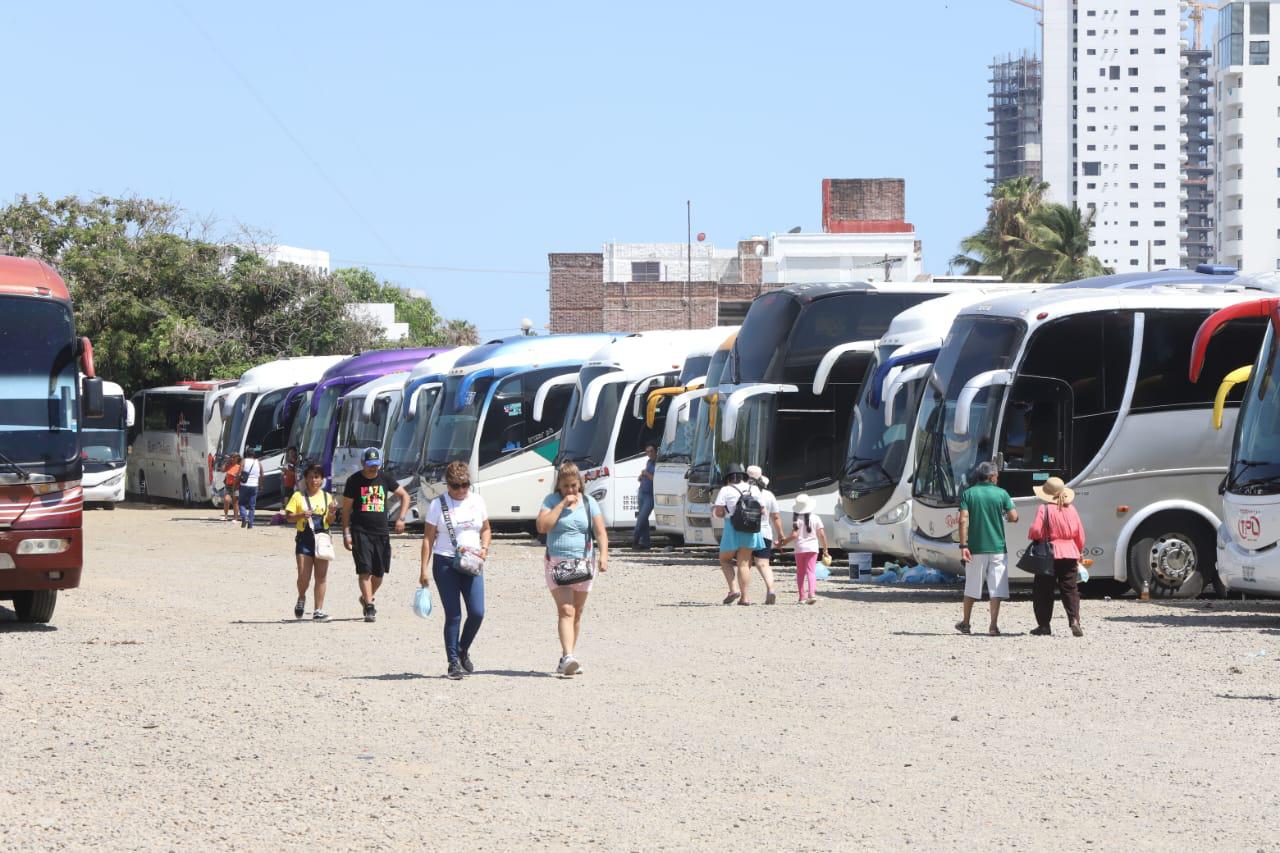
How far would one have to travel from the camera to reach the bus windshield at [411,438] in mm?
35062

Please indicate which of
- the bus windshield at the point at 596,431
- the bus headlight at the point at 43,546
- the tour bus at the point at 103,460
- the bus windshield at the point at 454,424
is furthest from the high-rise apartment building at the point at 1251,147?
the bus headlight at the point at 43,546

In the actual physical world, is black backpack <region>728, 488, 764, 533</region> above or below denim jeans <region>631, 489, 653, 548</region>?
above

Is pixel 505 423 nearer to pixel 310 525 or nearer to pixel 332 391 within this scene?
pixel 332 391

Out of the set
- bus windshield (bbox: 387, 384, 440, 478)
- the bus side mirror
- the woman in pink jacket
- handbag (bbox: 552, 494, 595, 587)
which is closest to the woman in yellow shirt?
the bus side mirror

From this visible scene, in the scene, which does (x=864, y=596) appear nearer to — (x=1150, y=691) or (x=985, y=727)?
(x=1150, y=691)

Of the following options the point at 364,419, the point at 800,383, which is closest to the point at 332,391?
the point at 364,419

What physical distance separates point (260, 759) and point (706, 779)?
2304 mm

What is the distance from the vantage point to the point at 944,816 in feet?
26.8

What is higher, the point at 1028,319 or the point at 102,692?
the point at 1028,319

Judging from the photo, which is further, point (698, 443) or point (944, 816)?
point (698, 443)

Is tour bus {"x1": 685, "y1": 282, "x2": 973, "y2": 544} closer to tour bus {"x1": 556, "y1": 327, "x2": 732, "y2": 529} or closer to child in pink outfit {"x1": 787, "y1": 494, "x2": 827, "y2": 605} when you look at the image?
tour bus {"x1": 556, "y1": 327, "x2": 732, "y2": 529}

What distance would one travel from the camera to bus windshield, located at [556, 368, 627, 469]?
31.0m

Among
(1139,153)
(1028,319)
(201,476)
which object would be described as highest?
(1139,153)

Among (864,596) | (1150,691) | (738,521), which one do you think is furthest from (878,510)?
(1150,691)
